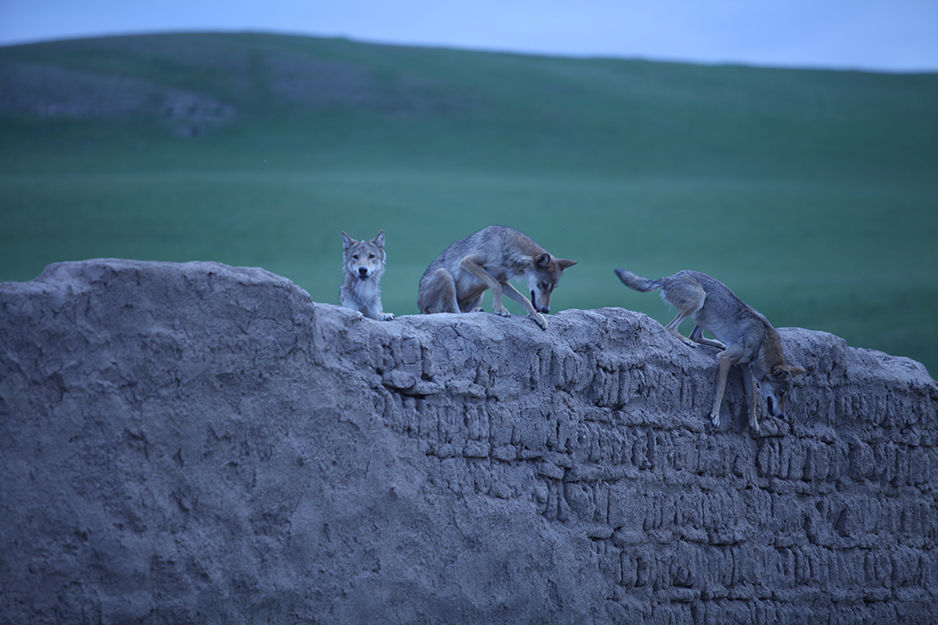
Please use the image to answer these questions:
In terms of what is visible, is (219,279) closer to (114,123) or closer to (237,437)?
(237,437)

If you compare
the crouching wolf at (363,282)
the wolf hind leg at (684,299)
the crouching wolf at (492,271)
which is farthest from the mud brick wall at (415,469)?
the crouching wolf at (363,282)

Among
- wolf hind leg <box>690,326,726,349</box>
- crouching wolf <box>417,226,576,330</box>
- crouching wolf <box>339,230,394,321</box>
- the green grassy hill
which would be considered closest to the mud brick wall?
wolf hind leg <box>690,326,726,349</box>

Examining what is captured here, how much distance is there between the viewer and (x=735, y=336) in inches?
400

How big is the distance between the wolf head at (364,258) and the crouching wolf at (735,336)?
246 centimetres

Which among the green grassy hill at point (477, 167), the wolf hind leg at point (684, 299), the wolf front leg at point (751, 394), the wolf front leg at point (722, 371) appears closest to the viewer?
the wolf front leg at point (722, 371)

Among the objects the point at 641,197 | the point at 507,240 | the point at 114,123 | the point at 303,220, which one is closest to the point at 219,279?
the point at 507,240

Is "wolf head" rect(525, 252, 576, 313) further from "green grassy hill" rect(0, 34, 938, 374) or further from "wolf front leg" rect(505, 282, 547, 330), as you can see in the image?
"green grassy hill" rect(0, 34, 938, 374)

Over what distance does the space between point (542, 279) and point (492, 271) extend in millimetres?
562

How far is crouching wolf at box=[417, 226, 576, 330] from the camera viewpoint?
9727mm

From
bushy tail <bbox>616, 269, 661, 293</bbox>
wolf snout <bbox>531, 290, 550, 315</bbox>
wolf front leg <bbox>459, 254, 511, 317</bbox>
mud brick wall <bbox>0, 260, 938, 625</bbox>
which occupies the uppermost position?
wolf front leg <bbox>459, 254, 511, 317</bbox>

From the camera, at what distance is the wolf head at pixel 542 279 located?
968 centimetres

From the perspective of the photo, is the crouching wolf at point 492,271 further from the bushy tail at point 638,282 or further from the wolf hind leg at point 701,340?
the wolf hind leg at point 701,340

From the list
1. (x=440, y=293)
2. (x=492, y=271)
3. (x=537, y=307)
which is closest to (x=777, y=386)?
(x=537, y=307)

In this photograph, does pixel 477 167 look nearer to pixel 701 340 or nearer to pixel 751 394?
pixel 701 340
